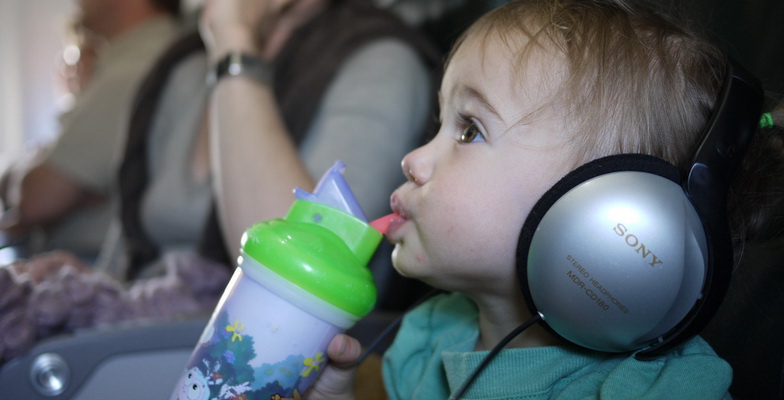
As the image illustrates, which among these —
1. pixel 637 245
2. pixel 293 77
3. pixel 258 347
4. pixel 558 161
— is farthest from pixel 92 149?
pixel 637 245

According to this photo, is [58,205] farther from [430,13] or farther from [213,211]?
[430,13]

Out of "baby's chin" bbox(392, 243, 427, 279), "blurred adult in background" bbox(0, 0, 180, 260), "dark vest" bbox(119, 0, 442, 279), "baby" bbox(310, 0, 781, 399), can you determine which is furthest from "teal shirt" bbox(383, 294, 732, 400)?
"blurred adult in background" bbox(0, 0, 180, 260)

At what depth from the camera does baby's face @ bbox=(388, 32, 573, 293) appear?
60 cm

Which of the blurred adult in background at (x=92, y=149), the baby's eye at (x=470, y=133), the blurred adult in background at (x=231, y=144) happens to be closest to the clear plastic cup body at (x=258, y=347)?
the baby's eye at (x=470, y=133)

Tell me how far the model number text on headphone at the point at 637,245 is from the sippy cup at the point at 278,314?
23cm

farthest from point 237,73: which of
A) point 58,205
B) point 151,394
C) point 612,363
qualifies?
point 58,205

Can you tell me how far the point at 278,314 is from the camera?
1.91 feet

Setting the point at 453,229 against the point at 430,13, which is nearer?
the point at 453,229

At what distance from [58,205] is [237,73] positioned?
3.28 ft

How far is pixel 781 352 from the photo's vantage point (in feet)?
1.89

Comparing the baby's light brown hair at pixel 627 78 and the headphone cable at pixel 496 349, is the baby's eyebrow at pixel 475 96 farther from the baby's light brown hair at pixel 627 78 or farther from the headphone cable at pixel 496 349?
the headphone cable at pixel 496 349

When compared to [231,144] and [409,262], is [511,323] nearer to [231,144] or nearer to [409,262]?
[409,262]

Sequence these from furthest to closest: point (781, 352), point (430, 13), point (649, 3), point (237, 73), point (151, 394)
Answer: point (430, 13) → point (237, 73) → point (151, 394) → point (649, 3) → point (781, 352)

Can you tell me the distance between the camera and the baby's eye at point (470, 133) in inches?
25.1
